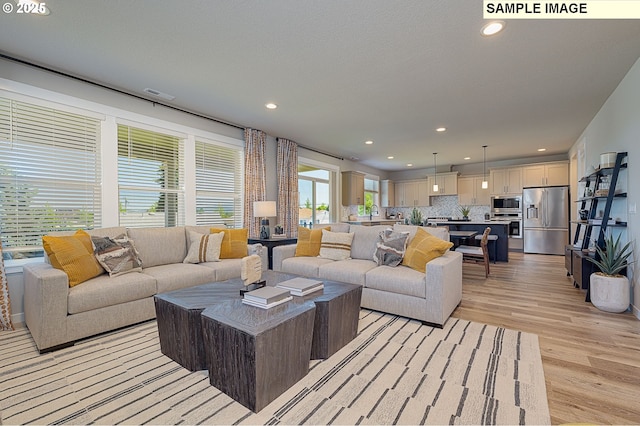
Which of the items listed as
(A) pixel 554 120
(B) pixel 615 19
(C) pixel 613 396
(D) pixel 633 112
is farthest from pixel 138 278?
(A) pixel 554 120

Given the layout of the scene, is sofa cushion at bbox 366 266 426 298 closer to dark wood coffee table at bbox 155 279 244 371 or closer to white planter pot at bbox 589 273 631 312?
dark wood coffee table at bbox 155 279 244 371

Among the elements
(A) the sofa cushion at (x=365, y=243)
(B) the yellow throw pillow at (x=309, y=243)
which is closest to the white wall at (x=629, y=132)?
(A) the sofa cushion at (x=365, y=243)

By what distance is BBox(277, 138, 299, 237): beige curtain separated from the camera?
5.77 meters

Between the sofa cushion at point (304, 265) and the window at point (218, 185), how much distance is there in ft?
5.45

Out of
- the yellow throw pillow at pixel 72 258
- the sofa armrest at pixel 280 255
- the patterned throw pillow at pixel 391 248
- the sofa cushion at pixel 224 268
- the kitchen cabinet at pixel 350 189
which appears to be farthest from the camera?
the kitchen cabinet at pixel 350 189

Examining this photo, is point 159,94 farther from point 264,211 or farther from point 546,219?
point 546,219

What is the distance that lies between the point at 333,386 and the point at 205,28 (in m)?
2.85

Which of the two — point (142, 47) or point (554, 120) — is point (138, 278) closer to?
point (142, 47)

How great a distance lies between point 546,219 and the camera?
7.28m

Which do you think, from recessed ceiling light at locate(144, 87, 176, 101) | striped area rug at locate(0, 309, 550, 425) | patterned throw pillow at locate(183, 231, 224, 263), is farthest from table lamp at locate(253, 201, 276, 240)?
striped area rug at locate(0, 309, 550, 425)

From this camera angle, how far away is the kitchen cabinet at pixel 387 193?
9.81 meters

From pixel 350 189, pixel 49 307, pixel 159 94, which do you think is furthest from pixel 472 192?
pixel 49 307

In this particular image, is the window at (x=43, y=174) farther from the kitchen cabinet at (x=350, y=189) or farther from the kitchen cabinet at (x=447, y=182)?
the kitchen cabinet at (x=447, y=182)

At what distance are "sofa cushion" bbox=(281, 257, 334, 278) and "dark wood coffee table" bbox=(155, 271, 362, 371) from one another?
1.09m
